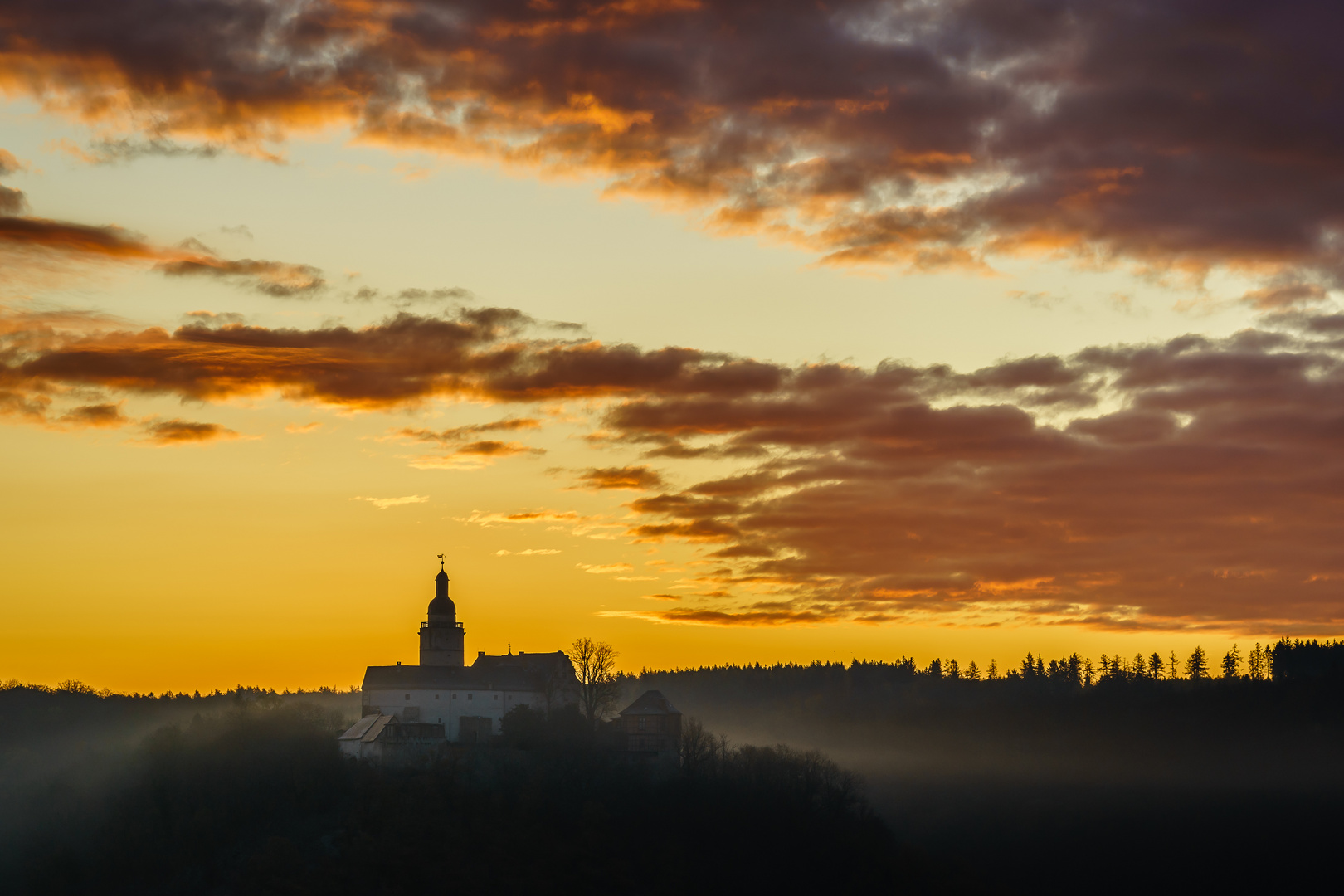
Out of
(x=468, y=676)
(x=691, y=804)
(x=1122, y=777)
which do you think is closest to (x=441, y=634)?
(x=468, y=676)

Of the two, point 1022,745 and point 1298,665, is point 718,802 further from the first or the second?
point 1298,665

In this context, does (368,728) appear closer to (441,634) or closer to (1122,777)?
(441,634)

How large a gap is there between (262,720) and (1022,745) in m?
106

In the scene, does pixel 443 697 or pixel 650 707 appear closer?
pixel 443 697

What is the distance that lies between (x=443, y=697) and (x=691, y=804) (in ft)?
68.8

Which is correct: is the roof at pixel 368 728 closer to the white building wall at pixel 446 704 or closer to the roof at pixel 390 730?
the roof at pixel 390 730

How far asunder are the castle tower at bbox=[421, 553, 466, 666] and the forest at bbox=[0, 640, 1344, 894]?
31.8ft

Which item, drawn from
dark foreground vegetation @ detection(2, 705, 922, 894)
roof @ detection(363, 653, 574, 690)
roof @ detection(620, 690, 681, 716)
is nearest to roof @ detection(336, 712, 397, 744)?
dark foreground vegetation @ detection(2, 705, 922, 894)

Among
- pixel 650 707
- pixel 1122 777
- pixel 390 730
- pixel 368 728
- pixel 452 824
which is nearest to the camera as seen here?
pixel 452 824

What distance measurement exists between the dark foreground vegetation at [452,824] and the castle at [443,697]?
223cm

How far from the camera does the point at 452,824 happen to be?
95625mm

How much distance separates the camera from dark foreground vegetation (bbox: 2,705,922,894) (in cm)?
9481

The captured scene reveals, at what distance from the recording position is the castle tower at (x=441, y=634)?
106 meters

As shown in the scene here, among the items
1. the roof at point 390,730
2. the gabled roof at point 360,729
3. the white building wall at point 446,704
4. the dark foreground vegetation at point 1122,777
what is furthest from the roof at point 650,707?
the dark foreground vegetation at point 1122,777
